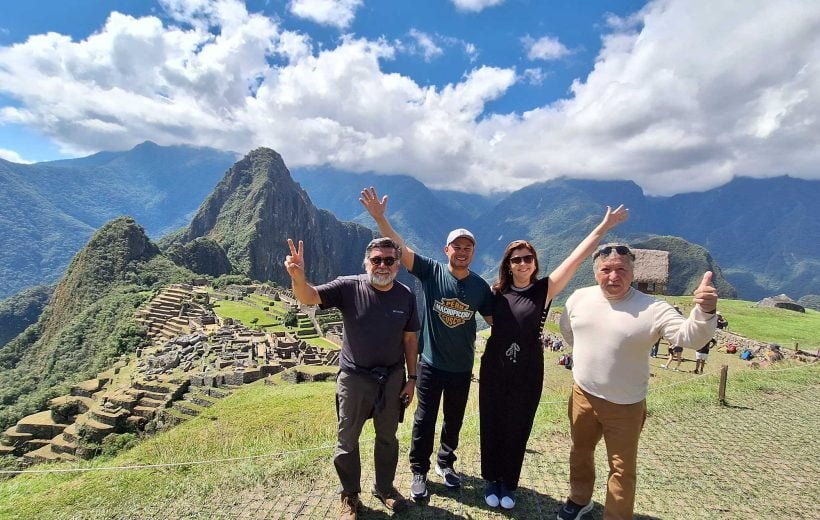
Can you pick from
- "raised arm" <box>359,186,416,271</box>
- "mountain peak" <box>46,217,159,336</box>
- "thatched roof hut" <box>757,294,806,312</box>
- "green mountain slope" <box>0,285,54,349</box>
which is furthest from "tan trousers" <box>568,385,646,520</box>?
"green mountain slope" <box>0,285,54,349</box>

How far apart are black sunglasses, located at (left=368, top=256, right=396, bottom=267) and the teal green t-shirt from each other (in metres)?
0.30

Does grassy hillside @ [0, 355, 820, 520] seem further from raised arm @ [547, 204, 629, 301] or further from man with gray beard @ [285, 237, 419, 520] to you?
raised arm @ [547, 204, 629, 301]

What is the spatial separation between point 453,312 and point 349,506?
1.84 meters

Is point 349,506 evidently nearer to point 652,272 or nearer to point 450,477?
point 450,477

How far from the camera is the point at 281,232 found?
135 m

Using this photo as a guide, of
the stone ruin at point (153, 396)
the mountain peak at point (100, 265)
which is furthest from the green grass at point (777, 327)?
the mountain peak at point (100, 265)

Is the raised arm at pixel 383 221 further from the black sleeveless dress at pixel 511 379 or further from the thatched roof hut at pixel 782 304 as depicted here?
the thatched roof hut at pixel 782 304

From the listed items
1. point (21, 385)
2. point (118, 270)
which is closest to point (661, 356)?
point (21, 385)

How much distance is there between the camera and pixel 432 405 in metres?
3.71

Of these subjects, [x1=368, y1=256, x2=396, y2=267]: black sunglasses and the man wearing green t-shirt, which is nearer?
[x1=368, y1=256, x2=396, y2=267]: black sunglasses

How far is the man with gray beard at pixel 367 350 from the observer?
337 cm

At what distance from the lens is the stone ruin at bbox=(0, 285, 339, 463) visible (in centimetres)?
854

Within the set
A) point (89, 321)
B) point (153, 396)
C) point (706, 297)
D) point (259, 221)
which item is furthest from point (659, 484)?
point (259, 221)

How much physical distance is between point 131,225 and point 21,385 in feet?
136
